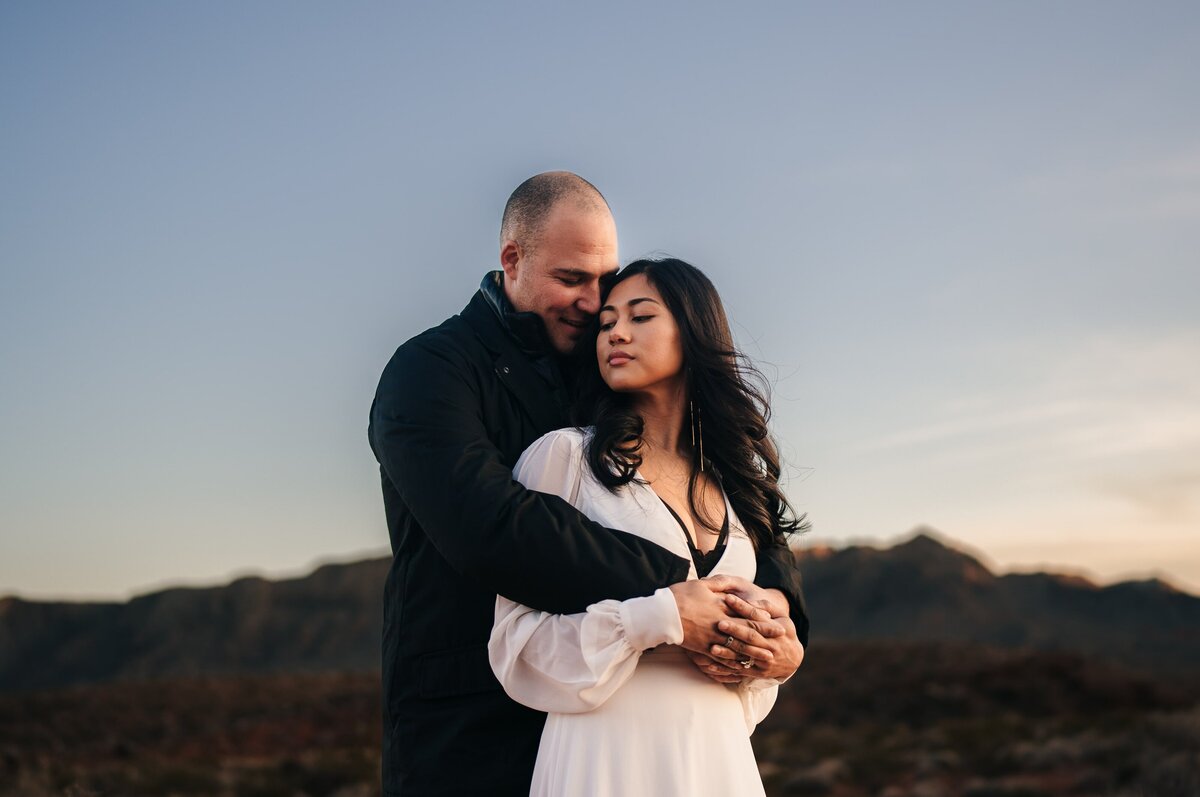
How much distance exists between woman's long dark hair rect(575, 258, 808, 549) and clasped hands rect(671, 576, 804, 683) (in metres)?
0.32

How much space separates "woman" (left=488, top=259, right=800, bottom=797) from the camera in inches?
113

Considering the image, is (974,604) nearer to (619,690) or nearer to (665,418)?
(665,418)

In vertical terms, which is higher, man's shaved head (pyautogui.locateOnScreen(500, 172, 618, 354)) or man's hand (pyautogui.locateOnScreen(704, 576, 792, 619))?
man's shaved head (pyautogui.locateOnScreen(500, 172, 618, 354))

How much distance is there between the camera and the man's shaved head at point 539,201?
4.09m

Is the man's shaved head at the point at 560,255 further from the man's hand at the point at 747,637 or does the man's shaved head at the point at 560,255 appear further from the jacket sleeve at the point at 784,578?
the man's hand at the point at 747,637

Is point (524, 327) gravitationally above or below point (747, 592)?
above

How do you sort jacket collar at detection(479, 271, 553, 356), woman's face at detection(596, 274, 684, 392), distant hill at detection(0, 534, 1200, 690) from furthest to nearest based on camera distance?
distant hill at detection(0, 534, 1200, 690) < jacket collar at detection(479, 271, 553, 356) < woman's face at detection(596, 274, 684, 392)

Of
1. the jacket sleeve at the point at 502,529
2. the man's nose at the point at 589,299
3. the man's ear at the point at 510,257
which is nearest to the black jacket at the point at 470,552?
the jacket sleeve at the point at 502,529

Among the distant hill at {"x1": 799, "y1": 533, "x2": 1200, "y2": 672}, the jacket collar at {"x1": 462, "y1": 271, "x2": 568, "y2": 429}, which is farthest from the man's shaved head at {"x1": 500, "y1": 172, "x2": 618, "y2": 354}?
the distant hill at {"x1": 799, "y1": 533, "x2": 1200, "y2": 672}

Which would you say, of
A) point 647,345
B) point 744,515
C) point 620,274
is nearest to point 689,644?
point 744,515

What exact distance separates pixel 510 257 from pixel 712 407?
1.09 metres

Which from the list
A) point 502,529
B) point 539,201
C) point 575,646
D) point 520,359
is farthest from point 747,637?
point 539,201

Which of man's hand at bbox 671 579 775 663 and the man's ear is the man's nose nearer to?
the man's ear

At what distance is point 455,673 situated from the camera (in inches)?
128
